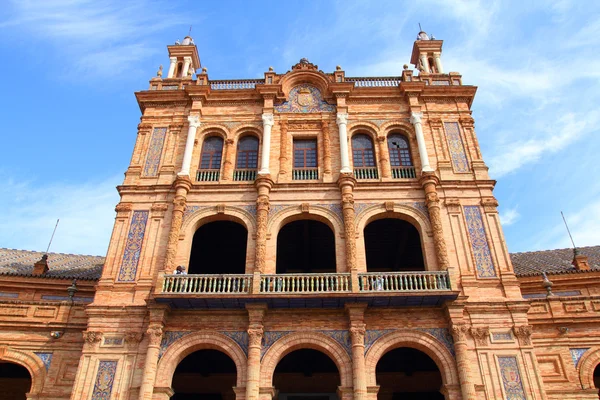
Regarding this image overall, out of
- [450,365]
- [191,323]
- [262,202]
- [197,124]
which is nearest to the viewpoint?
[450,365]

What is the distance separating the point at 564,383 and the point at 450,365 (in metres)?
3.92

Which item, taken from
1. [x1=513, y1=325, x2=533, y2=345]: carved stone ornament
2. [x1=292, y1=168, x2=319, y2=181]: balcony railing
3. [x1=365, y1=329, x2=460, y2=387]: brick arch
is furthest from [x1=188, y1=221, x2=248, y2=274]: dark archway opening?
[x1=513, y1=325, x2=533, y2=345]: carved stone ornament

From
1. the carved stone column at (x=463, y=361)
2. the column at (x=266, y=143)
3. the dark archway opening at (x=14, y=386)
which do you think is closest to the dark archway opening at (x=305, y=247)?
the column at (x=266, y=143)

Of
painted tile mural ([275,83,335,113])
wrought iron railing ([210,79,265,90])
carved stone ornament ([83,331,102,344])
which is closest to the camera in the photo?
carved stone ornament ([83,331,102,344])

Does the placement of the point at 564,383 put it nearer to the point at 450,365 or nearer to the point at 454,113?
the point at 450,365

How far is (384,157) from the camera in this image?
18938 millimetres

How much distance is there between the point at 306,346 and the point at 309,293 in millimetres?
1673

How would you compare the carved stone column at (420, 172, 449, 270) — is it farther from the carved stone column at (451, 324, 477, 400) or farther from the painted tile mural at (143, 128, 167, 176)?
the painted tile mural at (143, 128, 167, 176)

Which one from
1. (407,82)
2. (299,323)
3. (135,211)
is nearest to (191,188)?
(135,211)

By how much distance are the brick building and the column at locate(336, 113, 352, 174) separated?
88 millimetres

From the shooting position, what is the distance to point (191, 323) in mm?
15039

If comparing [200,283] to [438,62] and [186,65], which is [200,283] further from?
[438,62]

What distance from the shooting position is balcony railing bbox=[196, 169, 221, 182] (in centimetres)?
1880

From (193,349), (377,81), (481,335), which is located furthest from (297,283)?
(377,81)
